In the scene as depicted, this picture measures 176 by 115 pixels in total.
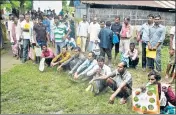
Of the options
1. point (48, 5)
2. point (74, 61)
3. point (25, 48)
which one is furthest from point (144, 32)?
point (48, 5)

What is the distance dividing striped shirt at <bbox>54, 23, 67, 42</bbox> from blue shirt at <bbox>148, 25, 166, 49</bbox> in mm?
3399

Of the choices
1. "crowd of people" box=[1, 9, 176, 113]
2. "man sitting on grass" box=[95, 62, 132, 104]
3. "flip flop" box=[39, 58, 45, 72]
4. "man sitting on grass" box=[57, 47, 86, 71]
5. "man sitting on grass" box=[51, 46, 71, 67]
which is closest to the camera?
"man sitting on grass" box=[95, 62, 132, 104]

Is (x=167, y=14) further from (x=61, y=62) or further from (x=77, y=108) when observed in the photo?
(x=77, y=108)

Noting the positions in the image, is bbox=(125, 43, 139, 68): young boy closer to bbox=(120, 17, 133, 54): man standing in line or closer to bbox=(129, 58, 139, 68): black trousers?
bbox=(129, 58, 139, 68): black trousers

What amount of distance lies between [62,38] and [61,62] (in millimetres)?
1248

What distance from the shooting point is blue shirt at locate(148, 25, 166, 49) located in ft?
32.1

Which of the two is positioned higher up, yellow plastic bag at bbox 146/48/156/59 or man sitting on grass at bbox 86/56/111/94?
yellow plastic bag at bbox 146/48/156/59

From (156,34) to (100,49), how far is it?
241 cm

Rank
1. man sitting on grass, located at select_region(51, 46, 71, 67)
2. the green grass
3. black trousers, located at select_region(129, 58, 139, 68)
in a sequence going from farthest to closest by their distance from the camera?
1. man sitting on grass, located at select_region(51, 46, 71, 67)
2. black trousers, located at select_region(129, 58, 139, 68)
3. the green grass

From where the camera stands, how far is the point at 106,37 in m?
11.2

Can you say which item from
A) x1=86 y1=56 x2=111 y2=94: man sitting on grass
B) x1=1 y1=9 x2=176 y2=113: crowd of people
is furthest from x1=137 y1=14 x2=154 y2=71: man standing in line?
x1=86 y1=56 x2=111 y2=94: man sitting on grass

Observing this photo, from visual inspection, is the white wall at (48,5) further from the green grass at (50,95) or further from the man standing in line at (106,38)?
the man standing in line at (106,38)

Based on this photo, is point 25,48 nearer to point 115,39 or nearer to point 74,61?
point 74,61

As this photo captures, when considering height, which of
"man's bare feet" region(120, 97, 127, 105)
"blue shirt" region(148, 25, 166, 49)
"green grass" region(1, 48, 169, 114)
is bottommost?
"green grass" region(1, 48, 169, 114)
